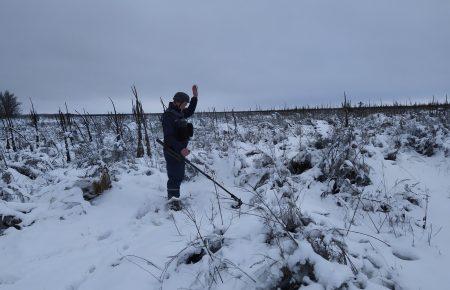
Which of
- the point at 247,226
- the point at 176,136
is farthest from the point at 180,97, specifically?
the point at 247,226

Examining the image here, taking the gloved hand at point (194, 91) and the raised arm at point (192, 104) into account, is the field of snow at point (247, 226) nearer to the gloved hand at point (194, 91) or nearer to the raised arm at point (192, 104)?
the raised arm at point (192, 104)

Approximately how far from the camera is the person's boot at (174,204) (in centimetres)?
530

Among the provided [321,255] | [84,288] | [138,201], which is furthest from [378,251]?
[138,201]

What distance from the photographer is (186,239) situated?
385 centimetres

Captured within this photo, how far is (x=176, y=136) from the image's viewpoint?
5.40m

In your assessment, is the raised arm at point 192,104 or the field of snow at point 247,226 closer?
the field of snow at point 247,226

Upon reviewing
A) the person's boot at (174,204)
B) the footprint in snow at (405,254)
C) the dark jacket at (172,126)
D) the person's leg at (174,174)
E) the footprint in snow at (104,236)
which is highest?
the dark jacket at (172,126)

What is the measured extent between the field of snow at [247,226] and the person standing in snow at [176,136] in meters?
0.26

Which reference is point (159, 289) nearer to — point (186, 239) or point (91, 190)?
point (186, 239)

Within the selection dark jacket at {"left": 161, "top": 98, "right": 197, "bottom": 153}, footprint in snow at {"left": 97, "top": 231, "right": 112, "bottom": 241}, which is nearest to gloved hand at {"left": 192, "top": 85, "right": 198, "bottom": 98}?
dark jacket at {"left": 161, "top": 98, "right": 197, "bottom": 153}

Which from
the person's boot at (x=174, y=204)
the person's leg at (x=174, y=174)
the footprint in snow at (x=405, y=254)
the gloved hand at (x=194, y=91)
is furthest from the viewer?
the gloved hand at (x=194, y=91)

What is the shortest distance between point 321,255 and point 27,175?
7.50 m

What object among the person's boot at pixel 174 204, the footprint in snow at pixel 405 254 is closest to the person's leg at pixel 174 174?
the person's boot at pixel 174 204

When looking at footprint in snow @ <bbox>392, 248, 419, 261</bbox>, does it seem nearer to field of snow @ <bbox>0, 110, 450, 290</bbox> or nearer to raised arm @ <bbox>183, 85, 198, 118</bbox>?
field of snow @ <bbox>0, 110, 450, 290</bbox>
